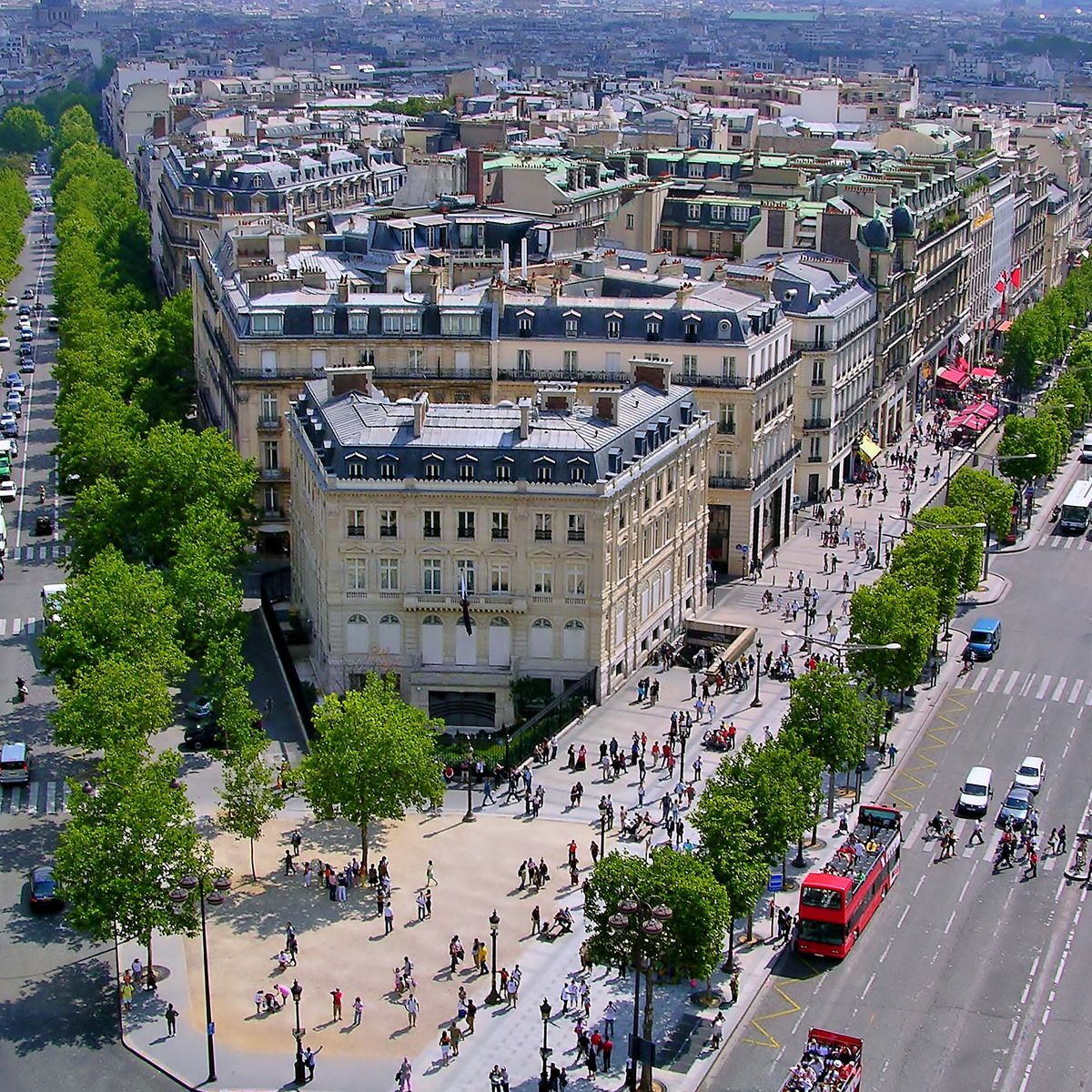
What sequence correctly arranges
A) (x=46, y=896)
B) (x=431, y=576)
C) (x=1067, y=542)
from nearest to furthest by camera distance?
(x=46, y=896), (x=431, y=576), (x=1067, y=542)

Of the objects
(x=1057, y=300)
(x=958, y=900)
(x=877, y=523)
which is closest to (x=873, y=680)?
(x=958, y=900)

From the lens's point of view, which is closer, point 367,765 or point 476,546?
point 367,765

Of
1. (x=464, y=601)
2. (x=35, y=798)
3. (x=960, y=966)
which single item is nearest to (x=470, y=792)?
(x=464, y=601)

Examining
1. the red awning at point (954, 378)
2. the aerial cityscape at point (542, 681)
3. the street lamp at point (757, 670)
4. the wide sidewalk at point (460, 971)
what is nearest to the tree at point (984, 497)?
the aerial cityscape at point (542, 681)

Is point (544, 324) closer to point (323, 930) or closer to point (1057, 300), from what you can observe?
point (323, 930)

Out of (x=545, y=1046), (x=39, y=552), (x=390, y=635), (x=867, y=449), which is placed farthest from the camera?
(x=867, y=449)

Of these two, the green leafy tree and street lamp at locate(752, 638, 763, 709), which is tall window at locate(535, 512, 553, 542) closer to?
street lamp at locate(752, 638, 763, 709)

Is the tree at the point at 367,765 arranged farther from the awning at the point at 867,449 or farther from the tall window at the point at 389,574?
the awning at the point at 867,449

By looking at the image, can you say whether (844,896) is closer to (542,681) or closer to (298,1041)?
(298,1041)
